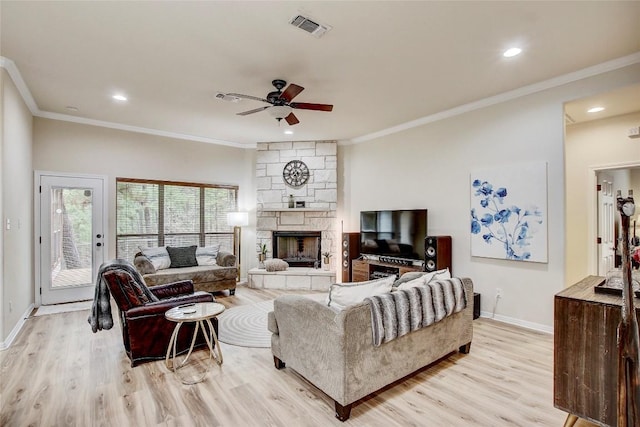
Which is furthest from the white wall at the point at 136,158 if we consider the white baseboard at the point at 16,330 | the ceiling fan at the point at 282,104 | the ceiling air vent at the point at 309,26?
the ceiling air vent at the point at 309,26

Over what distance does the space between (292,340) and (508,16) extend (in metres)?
3.18

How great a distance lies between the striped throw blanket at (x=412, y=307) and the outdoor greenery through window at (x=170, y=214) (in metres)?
4.85

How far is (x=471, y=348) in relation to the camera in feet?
11.2

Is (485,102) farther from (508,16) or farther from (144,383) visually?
(144,383)

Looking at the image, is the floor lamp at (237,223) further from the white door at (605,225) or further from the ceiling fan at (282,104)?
the white door at (605,225)

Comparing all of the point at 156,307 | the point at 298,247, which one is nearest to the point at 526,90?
the point at 298,247

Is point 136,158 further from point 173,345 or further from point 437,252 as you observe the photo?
point 437,252

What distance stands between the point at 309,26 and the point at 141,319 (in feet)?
9.92

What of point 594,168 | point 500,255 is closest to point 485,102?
point 594,168

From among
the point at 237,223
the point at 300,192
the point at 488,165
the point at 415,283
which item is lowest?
the point at 415,283

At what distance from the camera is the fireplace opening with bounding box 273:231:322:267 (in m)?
6.71

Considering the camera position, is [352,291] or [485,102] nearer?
[352,291]

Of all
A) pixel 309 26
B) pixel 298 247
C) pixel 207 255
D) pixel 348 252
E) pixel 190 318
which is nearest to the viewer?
pixel 309 26

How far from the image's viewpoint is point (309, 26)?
Result: 267 centimetres
